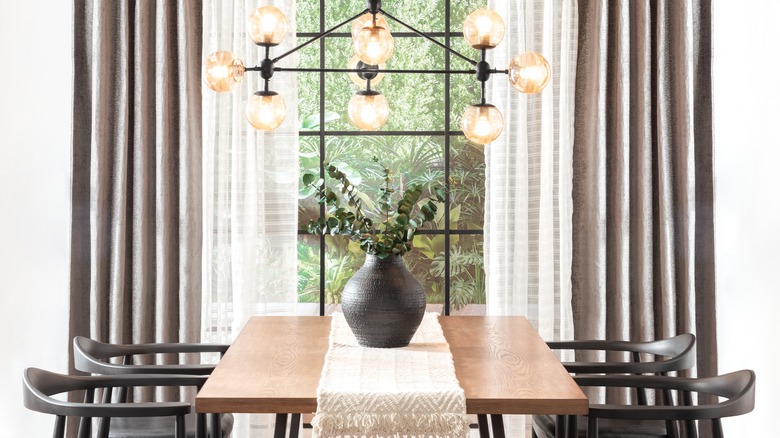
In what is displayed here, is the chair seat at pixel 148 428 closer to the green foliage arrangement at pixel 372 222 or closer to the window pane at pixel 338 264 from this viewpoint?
the green foliage arrangement at pixel 372 222

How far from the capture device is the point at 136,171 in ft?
10.9

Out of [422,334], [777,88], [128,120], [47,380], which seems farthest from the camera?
[128,120]

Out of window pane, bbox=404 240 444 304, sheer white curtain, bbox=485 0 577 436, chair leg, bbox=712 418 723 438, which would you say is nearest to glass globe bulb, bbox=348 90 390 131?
sheer white curtain, bbox=485 0 577 436


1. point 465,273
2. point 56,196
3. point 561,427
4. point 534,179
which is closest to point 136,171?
point 56,196

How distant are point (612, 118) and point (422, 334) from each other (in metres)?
1.35

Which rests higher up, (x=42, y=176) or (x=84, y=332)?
(x=42, y=176)

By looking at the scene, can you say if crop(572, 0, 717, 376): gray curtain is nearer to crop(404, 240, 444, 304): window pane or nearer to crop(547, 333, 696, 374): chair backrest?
crop(547, 333, 696, 374): chair backrest

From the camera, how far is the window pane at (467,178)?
691 centimetres

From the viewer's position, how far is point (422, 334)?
2.67 m

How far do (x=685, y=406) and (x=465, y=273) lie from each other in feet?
16.4

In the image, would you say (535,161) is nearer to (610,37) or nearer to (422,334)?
(610,37)

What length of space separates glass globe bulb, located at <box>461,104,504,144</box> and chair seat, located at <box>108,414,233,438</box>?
4.00 ft

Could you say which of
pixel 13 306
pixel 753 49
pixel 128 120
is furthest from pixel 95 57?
pixel 753 49

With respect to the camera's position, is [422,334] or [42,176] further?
[42,176]
